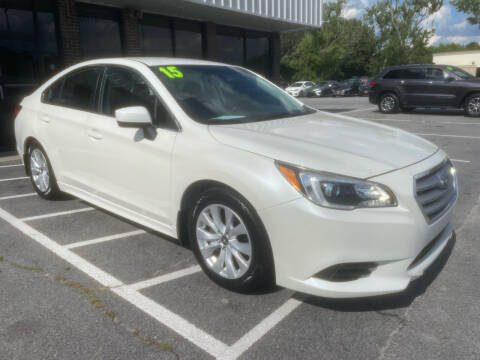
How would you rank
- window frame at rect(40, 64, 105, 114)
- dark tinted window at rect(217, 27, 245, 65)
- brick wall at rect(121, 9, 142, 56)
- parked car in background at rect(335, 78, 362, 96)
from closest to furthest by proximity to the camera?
window frame at rect(40, 64, 105, 114)
brick wall at rect(121, 9, 142, 56)
dark tinted window at rect(217, 27, 245, 65)
parked car in background at rect(335, 78, 362, 96)

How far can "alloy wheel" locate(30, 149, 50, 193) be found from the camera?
4883 millimetres

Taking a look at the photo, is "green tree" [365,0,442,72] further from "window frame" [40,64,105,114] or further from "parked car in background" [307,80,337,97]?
"window frame" [40,64,105,114]

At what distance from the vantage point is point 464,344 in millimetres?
2371

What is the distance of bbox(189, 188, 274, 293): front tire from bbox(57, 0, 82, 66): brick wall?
28.9 feet

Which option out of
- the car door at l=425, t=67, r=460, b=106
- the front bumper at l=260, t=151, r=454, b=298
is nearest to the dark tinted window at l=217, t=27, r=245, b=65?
the car door at l=425, t=67, r=460, b=106

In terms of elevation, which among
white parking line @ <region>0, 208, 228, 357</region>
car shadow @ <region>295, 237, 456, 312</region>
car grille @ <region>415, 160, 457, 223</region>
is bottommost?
car shadow @ <region>295, 237, 456, 312</region>

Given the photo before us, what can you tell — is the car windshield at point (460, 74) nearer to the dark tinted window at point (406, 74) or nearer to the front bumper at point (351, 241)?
the dark tinted window at point (406, 74)

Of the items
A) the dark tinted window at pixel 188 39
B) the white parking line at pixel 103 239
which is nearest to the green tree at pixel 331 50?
the dark tinted window at pixel 188 39

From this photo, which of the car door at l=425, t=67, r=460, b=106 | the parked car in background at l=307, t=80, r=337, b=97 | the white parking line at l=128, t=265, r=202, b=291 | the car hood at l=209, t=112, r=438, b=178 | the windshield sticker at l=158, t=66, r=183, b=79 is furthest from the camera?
the parked car in background at l=307, t=80, r=337, b=97

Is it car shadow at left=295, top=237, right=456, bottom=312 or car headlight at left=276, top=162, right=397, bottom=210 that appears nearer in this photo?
car headlight at left=276, top=162, right=397, bottom=210

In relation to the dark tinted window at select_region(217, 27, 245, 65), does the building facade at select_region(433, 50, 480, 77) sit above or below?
above

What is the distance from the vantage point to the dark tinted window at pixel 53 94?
15.3 feet

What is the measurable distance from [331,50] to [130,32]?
40.2m

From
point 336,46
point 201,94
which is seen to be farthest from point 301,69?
point 201,94
